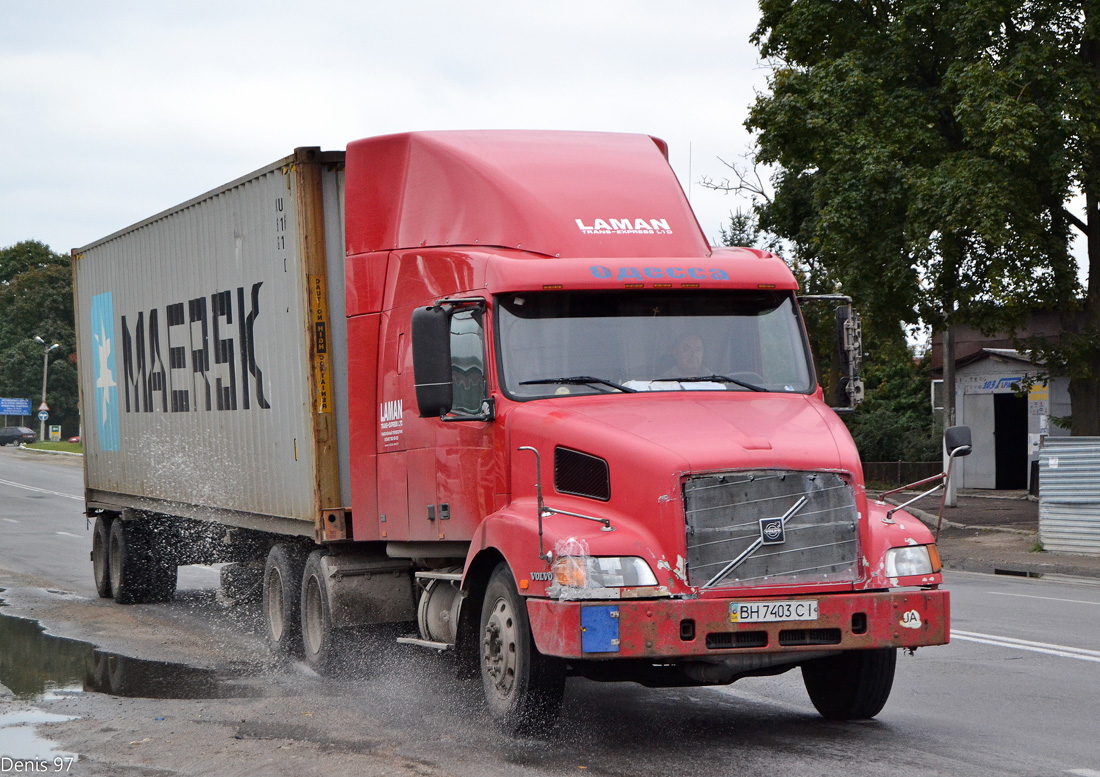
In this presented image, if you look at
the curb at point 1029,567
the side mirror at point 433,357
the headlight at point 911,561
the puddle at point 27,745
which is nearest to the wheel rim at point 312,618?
the puddle at point 27,745

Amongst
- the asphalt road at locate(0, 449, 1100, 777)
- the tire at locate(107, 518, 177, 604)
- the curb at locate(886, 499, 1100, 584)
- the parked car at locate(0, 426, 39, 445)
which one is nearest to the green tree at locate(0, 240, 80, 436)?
the parked car at locate(0, 426, 39, 445)

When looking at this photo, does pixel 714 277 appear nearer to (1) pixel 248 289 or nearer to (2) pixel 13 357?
(1) pixel 248 289

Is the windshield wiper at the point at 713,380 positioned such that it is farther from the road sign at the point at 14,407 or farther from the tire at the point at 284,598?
the road sign at the point at 14,407

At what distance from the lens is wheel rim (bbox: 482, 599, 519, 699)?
767 centimetres

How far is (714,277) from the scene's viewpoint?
8.30 metres

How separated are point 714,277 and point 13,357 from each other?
109m

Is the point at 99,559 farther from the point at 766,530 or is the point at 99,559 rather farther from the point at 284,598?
the point at 766,530

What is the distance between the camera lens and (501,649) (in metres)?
7.81

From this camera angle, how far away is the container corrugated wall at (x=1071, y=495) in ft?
70.2

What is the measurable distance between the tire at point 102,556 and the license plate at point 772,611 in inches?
436

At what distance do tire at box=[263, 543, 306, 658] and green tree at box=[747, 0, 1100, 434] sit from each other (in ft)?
47.1

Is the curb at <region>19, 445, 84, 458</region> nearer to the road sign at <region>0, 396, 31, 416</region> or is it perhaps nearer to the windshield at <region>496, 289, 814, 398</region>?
the road sign at <region>0, 396, 31, 416</region>

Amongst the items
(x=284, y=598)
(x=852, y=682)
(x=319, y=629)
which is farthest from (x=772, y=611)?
(x=284, y=598)

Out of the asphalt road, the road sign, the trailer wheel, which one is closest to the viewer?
the asphalt road
